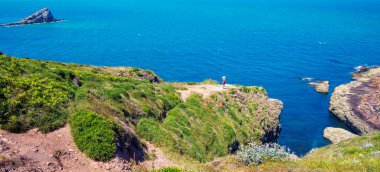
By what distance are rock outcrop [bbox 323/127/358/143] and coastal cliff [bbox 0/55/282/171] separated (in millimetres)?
19403

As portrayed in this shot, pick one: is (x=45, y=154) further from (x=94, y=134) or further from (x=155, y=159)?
(x=155, y=159)

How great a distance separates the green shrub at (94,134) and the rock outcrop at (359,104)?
53484 mm

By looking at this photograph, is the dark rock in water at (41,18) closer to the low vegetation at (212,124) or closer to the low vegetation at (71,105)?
the low vegetation at (212,124)

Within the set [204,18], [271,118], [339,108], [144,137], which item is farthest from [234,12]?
[144,137]

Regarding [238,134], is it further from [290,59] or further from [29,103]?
[290,59]

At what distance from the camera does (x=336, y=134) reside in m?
58.4

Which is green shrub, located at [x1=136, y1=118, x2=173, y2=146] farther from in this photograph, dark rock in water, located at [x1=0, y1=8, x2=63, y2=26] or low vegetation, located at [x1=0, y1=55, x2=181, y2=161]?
dark rock in water, located at [x1=0, y1=8, x2=63, y2=26]

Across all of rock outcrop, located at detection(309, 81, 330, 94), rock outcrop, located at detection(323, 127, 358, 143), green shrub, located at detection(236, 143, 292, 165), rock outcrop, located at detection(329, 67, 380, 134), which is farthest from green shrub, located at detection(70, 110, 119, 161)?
rock outcrop, located at detection(309, 81, 330, 94)

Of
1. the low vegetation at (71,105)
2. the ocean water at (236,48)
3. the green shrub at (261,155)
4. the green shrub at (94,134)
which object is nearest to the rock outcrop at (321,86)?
the ocean water at (236,48)

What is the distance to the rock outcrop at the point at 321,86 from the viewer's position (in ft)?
259

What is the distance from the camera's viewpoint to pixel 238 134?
1455 inches

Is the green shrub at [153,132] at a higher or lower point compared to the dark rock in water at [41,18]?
lower

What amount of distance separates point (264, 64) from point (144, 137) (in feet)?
246

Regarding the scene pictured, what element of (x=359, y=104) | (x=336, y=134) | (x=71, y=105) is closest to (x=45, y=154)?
(x=71, y=105)
